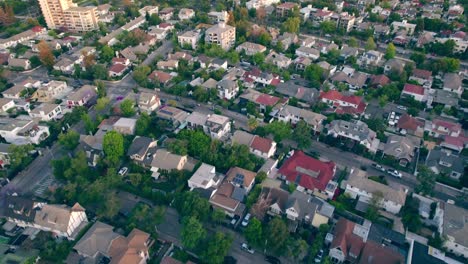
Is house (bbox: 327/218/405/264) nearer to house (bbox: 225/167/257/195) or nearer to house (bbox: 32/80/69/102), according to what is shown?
house (bbox: 225/167/257/195)

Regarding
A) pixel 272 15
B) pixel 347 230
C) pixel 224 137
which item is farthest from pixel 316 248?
pixel 272 15

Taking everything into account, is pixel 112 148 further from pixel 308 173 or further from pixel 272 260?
pixel 308 173

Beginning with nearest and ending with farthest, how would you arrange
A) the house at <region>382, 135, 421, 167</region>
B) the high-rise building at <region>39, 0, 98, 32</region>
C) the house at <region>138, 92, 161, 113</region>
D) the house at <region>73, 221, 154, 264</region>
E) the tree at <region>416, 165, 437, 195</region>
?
the house at <region>73, 221, 154, 264</region>, the tree at <region>416, 165, 437, 195</region>, the house at <region>382, 135, 421, 167</region>, the house at <region>138, 92, 161, 113</region>, the high-rise building at <region>39, 0, 98, 32</region>

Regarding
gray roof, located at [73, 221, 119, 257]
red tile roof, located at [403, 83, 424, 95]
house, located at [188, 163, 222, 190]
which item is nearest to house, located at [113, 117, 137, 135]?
house, located at [188, 163, 222, 190]

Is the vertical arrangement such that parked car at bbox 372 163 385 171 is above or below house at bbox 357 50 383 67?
below

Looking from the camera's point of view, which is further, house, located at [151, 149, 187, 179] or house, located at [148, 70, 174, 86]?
house, located at [148, 70, 174, 86]

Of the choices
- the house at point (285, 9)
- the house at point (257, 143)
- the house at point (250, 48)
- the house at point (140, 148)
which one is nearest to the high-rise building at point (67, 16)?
the house at point (250, 48)
